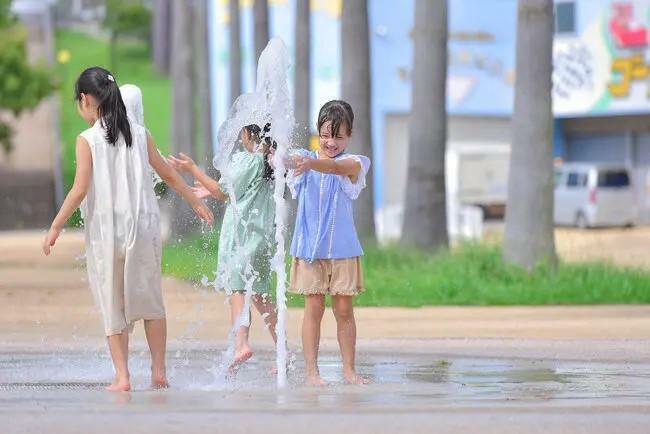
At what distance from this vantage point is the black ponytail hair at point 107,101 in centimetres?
981

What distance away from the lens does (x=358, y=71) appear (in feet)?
84.5

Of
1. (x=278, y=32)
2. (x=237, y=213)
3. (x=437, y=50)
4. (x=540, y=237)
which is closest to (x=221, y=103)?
(x=278, y=32)

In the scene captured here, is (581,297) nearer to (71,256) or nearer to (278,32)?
(71,256)

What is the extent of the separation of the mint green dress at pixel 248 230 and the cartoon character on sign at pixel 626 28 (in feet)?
124

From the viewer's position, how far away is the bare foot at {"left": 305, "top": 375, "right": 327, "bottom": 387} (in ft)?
33.4

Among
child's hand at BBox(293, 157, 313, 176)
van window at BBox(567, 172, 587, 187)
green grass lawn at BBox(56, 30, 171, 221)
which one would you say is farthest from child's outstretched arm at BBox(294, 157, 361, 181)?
green grass lawn at BBox(56, 30, 171, 221)

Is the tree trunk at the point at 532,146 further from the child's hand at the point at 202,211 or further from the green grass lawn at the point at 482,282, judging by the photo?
the child's hand at the point at 202,211

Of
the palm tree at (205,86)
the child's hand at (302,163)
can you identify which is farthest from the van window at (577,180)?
the child's hand at (302,163)

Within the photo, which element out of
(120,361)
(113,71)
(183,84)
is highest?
(113,71)

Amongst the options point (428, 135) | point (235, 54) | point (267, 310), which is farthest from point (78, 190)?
point (235, 54)

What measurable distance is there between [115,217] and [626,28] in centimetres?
4016

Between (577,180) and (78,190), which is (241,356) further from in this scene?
(577,180)

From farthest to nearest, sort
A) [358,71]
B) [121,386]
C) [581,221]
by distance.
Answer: [581,221]
[358,71]
[121,386]

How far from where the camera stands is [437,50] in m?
25.1
